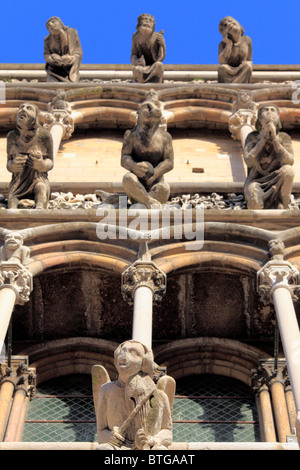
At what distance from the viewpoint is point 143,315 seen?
14.8m

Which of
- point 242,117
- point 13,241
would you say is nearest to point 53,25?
point 242,117

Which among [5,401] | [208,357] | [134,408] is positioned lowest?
[134,408]

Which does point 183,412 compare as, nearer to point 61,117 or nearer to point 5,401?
point 5,401

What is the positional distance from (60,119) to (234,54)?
4.95 metres

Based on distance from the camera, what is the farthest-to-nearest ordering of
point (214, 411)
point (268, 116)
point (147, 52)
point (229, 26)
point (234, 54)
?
point (147, 52) → point (234, 54) → point (229, 26) → point (268, 116) → point (214, 411)

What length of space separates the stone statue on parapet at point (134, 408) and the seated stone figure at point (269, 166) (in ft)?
23.3

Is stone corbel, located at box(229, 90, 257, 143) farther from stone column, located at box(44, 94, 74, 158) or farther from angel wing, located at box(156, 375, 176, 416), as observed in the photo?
angel wing, located at box(156, 375, 176, 416)

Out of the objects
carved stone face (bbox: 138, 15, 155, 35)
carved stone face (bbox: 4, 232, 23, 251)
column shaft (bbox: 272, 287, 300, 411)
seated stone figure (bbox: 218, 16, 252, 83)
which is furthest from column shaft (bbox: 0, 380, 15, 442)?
carved stone face (bbox: 138, 15, 155, 35)

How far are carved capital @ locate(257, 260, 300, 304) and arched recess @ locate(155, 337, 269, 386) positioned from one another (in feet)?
5.62

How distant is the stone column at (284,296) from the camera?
13789 mm

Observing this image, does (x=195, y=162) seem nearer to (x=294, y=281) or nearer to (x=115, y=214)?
(x=115, y=214)

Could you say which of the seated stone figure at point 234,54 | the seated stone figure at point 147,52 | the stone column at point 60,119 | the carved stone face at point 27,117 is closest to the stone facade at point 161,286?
the carved stone face at point 27,117

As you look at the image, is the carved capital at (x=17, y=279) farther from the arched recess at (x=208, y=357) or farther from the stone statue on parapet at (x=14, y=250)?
the arched recess at (x=208, y=357)

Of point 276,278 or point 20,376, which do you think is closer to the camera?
point 276,278
